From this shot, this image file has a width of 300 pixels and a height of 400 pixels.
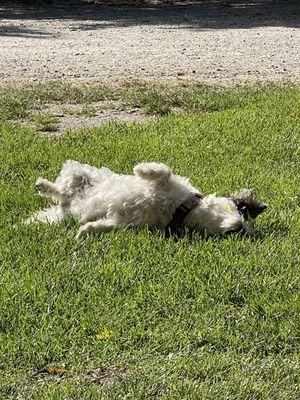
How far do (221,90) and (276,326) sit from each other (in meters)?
7.08

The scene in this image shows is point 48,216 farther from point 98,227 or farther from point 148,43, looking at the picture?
point 148,43

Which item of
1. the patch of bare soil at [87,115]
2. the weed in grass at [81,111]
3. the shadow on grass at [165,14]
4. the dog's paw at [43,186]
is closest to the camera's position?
the dog's paw at [43,186]

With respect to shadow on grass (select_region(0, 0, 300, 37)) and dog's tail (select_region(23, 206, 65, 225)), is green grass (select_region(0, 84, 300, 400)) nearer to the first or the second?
dog's tail (select_region(23, 206, 65, 225))

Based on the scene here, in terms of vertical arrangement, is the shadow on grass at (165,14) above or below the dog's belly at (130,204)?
below

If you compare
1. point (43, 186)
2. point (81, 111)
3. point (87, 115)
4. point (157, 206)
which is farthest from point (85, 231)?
point (81, 111)

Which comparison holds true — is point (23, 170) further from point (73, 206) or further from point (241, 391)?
point (241, 391)

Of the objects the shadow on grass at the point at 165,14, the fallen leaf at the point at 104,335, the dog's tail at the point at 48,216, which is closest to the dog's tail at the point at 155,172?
the dog's tail at the point at 48,216

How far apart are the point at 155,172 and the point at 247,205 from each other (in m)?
0.73

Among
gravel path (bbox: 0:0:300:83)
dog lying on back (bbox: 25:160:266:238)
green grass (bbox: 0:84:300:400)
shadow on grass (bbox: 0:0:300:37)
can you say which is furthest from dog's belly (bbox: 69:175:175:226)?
shadow on grass (bbox: 0:0:300:37)

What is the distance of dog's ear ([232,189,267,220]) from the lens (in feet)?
19.0

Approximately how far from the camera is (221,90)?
36.9 ft

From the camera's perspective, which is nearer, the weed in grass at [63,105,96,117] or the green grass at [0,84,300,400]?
the green grass at [0,84,300,400]

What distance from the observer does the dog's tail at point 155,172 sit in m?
5.55

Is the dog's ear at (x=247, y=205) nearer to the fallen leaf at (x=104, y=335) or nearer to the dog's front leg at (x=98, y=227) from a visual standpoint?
the dog's front leg at (x=98, y=227)
